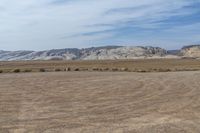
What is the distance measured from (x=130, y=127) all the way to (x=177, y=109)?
4587 mm

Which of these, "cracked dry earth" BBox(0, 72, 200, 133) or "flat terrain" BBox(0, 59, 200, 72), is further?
"flat terrain" BBox(0, 59, 200, 72)

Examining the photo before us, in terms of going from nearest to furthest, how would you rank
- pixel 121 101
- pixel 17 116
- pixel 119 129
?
pixel 119 129
pixel 17 116
pixel 121 101

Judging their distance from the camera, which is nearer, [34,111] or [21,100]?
[34,111]

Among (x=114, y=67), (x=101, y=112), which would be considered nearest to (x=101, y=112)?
(x=101, y=112)

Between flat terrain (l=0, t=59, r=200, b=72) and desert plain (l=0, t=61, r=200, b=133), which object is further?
flat terrain (l=0, t=59, r=200, b=72)

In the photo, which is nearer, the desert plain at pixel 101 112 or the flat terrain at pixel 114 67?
the desert plain at pixel 101 112

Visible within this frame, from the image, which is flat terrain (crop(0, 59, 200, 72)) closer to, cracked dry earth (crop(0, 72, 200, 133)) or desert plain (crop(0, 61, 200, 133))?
desert plain (crop(0, 61, 200, 133))

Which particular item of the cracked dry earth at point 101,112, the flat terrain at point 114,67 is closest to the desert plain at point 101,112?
the cracked dry earth at point 101,112

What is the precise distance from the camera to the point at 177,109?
16781 mm

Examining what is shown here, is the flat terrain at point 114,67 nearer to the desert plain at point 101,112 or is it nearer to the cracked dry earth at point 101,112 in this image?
the desert plain at point 101,112

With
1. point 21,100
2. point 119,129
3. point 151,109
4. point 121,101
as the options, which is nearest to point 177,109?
point 151,109

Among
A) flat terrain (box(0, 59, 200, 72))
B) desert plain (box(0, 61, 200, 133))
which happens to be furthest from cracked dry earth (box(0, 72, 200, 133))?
flat terrain (box(0, 59, 200, 72))

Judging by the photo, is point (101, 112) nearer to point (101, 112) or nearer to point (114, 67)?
point (101, 112)

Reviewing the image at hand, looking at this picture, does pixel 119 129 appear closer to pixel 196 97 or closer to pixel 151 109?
pixel 151 109
